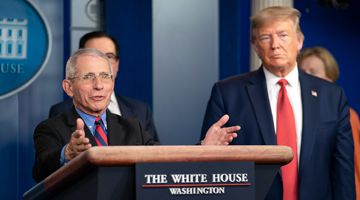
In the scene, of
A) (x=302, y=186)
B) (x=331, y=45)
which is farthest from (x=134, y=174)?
(x=331, y=45)

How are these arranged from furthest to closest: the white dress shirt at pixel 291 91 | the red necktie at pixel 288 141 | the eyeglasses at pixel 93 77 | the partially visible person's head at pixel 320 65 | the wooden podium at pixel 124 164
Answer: the partially visible person's head at pixel 320 65, the white dress shirt at pixel 291 91, the red necktie at pixel 288 141, the eyeglasses at pixel 93 77, the wooden podium at pixel 124 164

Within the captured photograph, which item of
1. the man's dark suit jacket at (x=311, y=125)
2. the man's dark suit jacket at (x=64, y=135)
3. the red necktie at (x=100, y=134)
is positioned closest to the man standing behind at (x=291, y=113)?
the man's dark suit jacket at (x=311, y=125)

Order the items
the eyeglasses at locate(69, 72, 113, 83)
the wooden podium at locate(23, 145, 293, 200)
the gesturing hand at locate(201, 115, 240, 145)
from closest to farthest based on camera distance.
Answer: the wooden podium at locate(23, 145, 293, 200), the gesturing hand at locate(201, 115, 240, 145), the eyeglasses at locate(69, 72, 113, 83)

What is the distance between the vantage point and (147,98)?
6031mm

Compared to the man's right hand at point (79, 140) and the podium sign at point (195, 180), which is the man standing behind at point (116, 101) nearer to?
the man's right hand at point (79, 140)

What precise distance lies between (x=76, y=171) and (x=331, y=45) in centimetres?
459

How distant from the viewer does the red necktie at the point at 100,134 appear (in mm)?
3180

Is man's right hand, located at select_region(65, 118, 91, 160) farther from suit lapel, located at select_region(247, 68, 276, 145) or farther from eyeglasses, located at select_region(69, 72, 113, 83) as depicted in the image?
suit lapel, located at select_region(247, 68, 276, 145)

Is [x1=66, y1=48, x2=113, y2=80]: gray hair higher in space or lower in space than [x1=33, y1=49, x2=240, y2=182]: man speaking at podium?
higher

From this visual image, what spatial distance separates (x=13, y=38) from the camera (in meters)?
5.45

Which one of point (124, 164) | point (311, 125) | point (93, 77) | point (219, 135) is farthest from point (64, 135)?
point (311, 125)

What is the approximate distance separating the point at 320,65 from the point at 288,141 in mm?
1377

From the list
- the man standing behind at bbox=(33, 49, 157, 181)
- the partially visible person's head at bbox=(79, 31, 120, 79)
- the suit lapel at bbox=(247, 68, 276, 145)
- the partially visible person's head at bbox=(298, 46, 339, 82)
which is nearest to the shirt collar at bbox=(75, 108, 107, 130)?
the man standing behind at bbox=(33, 49, 157, 181)

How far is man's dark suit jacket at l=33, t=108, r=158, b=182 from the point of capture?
3.12m
